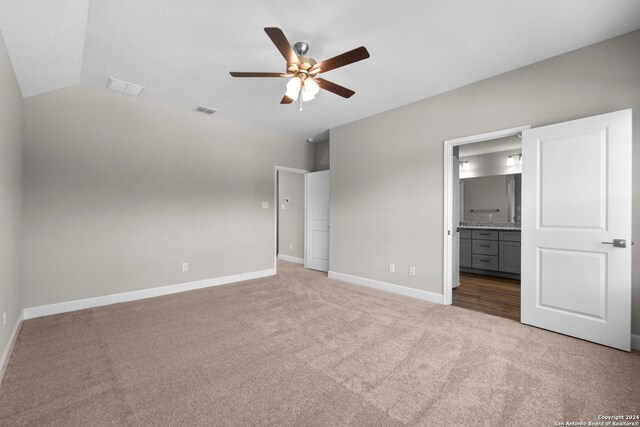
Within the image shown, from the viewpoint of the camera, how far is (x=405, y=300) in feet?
12.5

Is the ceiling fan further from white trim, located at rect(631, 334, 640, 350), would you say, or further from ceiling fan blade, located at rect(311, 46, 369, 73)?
white trim, located at rect(631, 334, 640, 350)

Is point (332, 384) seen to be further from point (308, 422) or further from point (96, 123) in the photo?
point (96, 123)

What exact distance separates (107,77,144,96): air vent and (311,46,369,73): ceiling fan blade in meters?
2.44

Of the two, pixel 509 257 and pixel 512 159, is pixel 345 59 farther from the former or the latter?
pixel 512 159

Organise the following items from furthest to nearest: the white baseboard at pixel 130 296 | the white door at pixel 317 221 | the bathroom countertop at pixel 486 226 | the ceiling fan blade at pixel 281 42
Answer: the white door at pixel 317 221 < the bathroom countertop at pixel 486 226 < the white baseboard at pixel 130 296 < the ceiling fan blade at pixel 281 42

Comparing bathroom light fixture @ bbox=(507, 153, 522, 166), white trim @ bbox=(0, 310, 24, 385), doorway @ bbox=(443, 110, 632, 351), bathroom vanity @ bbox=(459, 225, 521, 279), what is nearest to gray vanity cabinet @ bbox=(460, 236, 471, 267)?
bathroom vanity @ bbox=(459, 225, 521, 279)

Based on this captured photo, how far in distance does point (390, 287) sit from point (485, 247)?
2424 mm

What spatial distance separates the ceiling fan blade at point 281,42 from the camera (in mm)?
1893

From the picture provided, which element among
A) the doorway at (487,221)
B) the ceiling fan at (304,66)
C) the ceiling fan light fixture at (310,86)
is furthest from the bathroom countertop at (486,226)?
the ceiling fan light fixture at (310,86)

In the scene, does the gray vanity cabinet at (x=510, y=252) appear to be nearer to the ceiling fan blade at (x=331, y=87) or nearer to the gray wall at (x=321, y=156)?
the gray wall at (x=321, y=156)

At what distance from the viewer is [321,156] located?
19.7 ft

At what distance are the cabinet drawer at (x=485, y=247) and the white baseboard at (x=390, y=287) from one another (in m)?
2.34

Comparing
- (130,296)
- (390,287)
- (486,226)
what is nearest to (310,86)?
(390,287)

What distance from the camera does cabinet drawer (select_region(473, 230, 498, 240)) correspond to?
5.31 m
